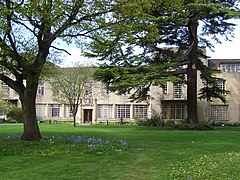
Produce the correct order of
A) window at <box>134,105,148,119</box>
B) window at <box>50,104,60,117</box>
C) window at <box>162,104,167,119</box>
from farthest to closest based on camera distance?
window at <box>50,104,60,117</box> < window at <box>134,105,148,119</box> < window at <box>162,104,167,119</box>

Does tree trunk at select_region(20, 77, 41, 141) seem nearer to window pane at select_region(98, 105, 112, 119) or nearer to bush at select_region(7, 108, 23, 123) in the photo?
bush at select_region(7, 108, 23, 123)

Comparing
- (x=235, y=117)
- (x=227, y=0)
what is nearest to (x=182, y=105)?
(x=235, y=117)

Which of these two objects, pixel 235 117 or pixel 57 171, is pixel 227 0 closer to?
pixel 235 117

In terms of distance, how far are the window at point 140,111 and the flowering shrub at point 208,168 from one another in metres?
41.9

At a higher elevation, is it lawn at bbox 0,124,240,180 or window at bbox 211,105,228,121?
window at bbox 211,105,228,121

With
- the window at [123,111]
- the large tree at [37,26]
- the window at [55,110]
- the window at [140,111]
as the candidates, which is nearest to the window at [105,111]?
the window at [123,111]

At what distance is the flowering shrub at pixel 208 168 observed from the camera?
28.7ft

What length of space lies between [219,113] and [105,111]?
1693 centimetres

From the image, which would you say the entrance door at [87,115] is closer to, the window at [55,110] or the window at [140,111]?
the window at [55,110]

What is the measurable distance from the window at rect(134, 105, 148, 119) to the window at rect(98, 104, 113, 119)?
3.96 metres

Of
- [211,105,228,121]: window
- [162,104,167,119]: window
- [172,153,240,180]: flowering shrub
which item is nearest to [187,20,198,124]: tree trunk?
[162,104,167,119]: window

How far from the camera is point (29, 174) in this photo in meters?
9.20

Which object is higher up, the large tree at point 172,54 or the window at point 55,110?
the large tree at point 172,54

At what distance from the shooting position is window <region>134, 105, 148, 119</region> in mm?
53503
